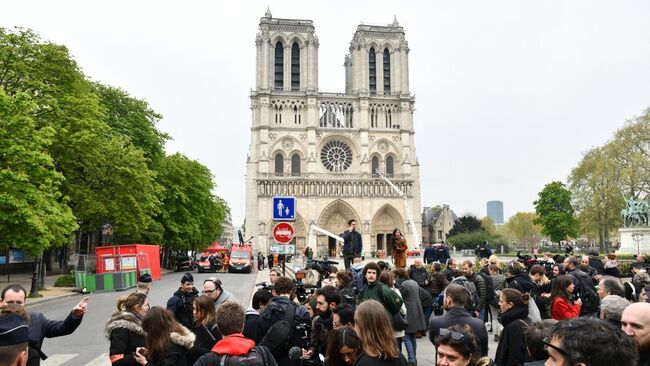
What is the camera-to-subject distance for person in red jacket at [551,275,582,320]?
5.79 meters

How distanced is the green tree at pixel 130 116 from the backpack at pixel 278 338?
95.2 ft

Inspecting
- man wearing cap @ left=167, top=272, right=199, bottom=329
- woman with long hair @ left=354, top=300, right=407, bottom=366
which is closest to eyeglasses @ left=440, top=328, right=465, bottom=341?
A: woman with long hair @ left=354, top=300, right=407, bottom=366

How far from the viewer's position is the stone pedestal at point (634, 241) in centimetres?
3152

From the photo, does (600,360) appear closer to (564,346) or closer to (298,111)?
(564,346)

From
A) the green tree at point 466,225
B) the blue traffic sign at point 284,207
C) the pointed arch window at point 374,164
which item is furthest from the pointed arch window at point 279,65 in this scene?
the blue traffic sign at point 284,207

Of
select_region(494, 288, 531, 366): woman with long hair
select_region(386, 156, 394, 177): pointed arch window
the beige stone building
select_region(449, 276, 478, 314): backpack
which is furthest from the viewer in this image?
select_region(386, 156, 394, 177): pointed arch window

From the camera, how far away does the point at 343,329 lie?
410cm

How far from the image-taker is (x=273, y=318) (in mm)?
5027

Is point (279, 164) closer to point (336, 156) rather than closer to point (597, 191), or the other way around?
point (336, 156)

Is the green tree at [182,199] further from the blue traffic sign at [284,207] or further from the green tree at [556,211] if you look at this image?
the green tree at [556,211]

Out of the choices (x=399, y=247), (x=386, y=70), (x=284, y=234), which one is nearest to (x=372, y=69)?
(x=386, y=70)

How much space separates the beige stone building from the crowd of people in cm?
4883

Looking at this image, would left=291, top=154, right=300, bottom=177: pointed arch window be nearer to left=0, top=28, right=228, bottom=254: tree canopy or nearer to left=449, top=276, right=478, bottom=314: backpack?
left=0, top=28, right=228, bottom=254: tree canopy

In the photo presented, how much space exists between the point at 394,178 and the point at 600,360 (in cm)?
5582
